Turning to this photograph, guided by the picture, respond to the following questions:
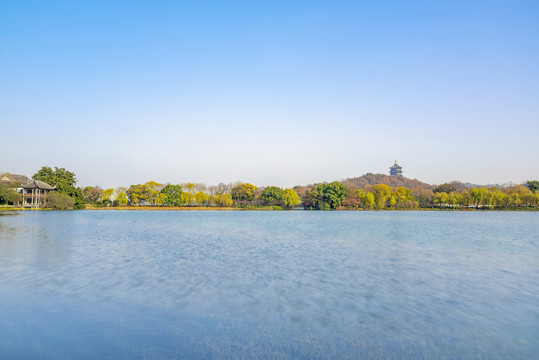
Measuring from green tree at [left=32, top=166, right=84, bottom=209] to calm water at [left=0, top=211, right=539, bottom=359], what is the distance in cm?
5153

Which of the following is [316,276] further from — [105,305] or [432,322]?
[105,305]

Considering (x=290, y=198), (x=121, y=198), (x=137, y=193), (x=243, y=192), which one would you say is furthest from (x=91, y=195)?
(x=290, y=198)

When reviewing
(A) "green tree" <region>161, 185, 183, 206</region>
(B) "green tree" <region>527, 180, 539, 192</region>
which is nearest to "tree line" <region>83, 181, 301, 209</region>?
(A) "green tree" <region>161, 185, 183, 206</region>

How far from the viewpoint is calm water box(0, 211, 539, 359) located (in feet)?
16.7

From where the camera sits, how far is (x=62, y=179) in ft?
198

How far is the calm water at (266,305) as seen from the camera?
508cm

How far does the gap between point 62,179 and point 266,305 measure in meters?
62.9

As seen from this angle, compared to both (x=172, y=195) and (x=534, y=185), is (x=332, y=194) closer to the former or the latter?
(x=172, y=195)

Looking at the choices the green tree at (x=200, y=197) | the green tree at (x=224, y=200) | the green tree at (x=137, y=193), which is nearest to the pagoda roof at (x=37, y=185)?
the green tree at (x=137, y=193)

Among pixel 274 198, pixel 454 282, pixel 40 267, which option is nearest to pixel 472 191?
pixel 274 198

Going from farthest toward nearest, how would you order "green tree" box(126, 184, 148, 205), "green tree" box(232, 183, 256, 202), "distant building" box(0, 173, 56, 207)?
1. "green tree" box(232, 183, 256, 202)
2. "green tree" box(126, 184, 148, 205)
3. "distant building" box(0, 173, 56, 207)

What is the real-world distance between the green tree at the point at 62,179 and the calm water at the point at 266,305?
51529 millimetres

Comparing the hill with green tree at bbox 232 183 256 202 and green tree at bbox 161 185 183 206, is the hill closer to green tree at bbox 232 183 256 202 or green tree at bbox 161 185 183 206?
green tree at bbox 232 183 256 202

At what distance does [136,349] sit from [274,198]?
2854 inches
